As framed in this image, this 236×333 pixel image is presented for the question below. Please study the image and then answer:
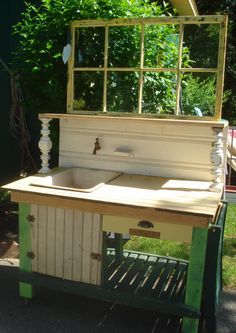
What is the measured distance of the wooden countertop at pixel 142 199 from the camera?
2510 millimetres

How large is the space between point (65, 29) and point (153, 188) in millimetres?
1656

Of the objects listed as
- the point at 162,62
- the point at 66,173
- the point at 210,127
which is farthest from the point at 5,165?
the point at 210,127

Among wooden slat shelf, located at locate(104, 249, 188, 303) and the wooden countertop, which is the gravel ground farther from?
the wooden countertop

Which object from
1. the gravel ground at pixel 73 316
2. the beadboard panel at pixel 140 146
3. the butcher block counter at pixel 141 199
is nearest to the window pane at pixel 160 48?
the beadboard panel at pixel 140 146

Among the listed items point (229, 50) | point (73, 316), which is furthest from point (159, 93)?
point (229, 50)

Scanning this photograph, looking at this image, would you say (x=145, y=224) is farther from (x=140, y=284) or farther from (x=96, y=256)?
(x=140, y=284)

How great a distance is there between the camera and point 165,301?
8.95 feet

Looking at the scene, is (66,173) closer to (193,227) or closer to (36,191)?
(36,191)

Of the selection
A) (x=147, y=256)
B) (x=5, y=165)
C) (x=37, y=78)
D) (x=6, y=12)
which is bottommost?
(x=147, y=256)

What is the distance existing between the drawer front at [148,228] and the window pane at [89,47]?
4.83 feet

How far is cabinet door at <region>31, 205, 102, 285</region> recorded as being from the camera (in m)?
2.83

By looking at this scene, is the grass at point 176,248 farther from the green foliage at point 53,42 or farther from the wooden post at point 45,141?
the green foliage at point 53,42

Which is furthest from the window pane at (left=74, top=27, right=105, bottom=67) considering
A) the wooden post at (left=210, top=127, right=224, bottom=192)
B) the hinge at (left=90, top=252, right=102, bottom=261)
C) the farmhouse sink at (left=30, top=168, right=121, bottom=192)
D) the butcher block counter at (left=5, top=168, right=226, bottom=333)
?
the hinge at (left=90, top=252, right=102, bottom=261)

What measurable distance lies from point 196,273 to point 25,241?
3.95 feet
